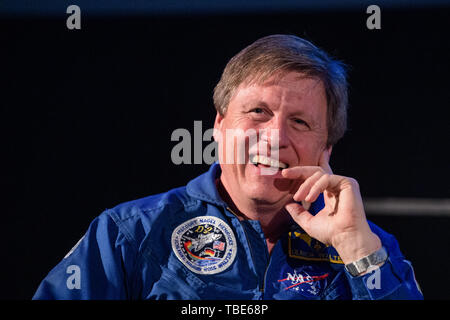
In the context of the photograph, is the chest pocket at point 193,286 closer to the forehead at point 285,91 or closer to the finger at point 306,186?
the finger at point 306,186

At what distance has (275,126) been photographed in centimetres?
146

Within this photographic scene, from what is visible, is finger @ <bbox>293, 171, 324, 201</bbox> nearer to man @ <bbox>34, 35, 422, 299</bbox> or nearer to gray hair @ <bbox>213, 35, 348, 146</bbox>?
man @ <bbox>34, 35, 422, 299</bbox>

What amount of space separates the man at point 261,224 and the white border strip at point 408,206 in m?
0.66

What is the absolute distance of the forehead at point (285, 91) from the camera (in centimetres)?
146

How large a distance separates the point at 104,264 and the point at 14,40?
1257 millimetres

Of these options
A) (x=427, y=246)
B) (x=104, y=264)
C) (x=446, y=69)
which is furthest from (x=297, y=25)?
(x=104, y=264)

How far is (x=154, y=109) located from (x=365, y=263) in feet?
3.98

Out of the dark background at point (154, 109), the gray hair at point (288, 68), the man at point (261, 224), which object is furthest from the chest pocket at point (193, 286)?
the dark background at point (154, 109)

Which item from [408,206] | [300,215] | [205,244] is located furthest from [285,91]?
[408,206]

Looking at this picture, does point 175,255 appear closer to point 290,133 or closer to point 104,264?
point 104,264

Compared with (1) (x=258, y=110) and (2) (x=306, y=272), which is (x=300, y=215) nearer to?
(2) (x=306, y=272)

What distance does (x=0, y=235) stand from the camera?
221cm

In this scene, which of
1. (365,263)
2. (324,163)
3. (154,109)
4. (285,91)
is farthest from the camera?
(154,109)

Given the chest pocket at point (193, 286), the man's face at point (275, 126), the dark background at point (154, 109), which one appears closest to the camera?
the chest pocket at point (193, 286)
